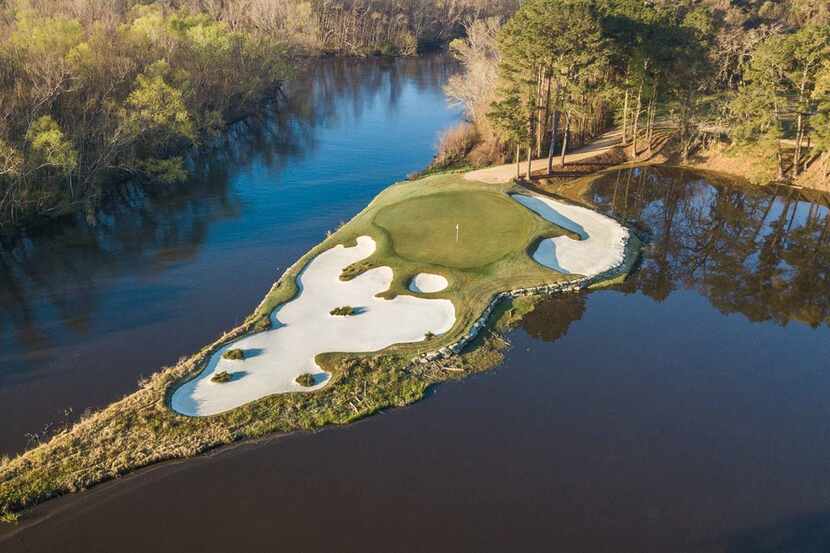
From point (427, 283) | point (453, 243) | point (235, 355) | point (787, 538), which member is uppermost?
point (453, 243)

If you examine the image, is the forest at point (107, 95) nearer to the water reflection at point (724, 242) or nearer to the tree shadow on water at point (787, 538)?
the water reflection at point (724, 242)

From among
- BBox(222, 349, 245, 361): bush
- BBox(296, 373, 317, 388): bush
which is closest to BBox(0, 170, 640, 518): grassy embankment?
BBox(296, 373, 317, 388): bush

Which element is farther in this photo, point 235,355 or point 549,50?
point 549,50

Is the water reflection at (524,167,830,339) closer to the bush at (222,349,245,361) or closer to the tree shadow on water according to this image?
the tree shadow on water

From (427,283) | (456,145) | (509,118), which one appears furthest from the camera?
(456,145)

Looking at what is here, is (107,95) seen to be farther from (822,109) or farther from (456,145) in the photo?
(822,109)

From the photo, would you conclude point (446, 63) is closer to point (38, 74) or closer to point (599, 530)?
point (38, 74)

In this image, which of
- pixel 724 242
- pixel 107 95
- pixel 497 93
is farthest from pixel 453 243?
pixel 107 95
